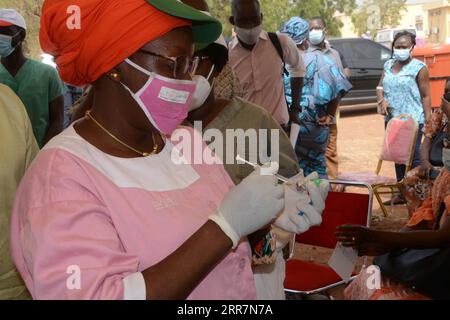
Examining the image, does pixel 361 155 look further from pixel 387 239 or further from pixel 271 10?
pixel 271 10

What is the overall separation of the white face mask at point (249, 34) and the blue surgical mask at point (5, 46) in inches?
66.8

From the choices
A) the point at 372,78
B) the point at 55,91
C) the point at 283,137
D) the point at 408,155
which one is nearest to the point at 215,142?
the point at 283,137

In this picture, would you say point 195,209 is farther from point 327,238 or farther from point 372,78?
point 372,78

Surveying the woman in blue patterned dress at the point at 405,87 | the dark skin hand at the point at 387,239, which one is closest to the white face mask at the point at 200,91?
the dark skin hand at the point at 387,239

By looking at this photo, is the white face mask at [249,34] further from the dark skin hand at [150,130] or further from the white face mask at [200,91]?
the dark skin hand at [150,130]

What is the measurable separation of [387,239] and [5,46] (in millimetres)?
2945

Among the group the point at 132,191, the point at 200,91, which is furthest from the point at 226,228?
the point at 200,91

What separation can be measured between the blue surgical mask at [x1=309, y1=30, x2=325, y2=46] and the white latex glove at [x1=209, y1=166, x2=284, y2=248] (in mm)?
5836

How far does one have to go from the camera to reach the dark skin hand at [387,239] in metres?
2.34

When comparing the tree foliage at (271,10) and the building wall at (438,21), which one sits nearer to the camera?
the tree foliage at (271,10)

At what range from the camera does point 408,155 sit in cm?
547

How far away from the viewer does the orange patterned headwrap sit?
1.26 metres

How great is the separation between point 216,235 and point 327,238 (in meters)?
2.01

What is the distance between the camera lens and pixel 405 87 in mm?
6211
